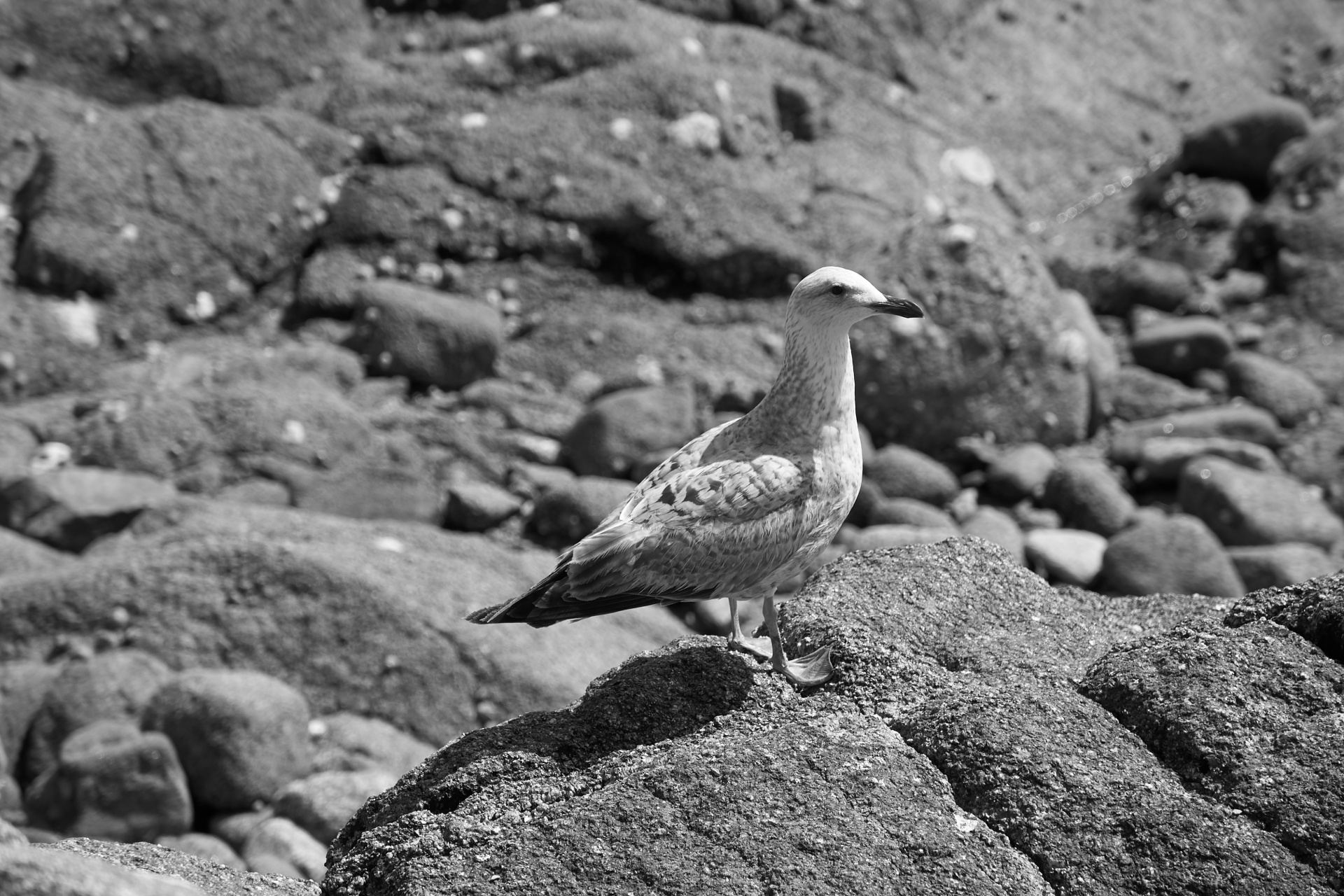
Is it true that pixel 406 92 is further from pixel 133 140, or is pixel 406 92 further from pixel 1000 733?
pixel 1000 733

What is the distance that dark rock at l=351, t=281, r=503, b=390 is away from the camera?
42.5ft

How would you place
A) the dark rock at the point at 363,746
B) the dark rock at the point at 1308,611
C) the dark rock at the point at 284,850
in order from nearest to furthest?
1. the dark rock at the point at 1308,611
2. the dark rock at the point at 284,850
3. the dark rock at the point at 363,746

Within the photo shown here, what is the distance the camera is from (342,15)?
15234mm

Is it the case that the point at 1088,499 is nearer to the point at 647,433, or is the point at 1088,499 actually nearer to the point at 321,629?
the point at 647,433

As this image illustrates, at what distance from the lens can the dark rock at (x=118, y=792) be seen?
26.9 ft

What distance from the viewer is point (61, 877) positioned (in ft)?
9.83

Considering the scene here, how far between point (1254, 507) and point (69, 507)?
9.33 meters

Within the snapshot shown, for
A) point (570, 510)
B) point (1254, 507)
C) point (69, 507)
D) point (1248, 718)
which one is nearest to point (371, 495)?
point (570, 510)

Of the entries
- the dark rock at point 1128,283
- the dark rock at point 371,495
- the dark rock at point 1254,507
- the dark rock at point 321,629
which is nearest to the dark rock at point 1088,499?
the dark rock at point 1254,507

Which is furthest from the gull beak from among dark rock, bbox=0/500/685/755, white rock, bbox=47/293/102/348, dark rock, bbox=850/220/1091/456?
white rock, bbox=47/293/102/348

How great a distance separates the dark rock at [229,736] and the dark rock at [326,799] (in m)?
0.20

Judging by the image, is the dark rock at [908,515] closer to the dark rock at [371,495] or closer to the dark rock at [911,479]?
the dark rock at [911,479]

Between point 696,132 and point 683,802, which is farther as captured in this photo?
point 696,132

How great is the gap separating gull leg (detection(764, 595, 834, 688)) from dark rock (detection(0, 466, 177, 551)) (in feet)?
21.6
